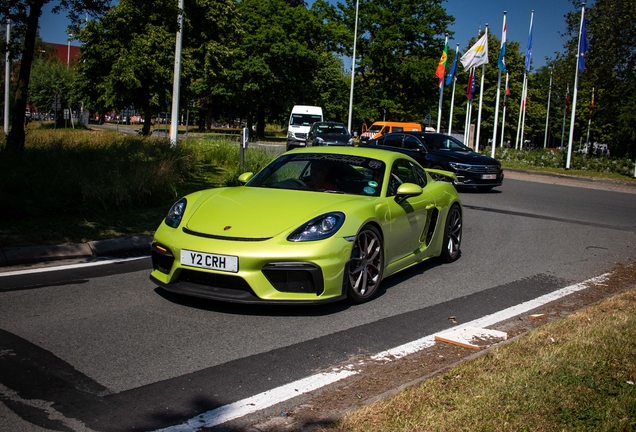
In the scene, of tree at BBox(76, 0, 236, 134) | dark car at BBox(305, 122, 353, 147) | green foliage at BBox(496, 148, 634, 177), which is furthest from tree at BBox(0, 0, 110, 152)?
green foliage at BBox(496, 148, 634, 177)

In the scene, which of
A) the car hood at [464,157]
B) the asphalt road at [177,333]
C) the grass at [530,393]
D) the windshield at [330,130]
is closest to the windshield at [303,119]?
the windshield at [330,130]

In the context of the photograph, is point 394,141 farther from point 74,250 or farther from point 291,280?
point 291,280

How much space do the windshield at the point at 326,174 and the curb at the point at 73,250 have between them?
2260 mm

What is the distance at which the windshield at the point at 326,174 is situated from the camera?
21.8 feet

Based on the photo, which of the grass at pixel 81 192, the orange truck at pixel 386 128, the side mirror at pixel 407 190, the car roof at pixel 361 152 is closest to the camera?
the side mirror at pixel 407 190

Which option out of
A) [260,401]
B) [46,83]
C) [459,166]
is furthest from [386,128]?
[260,401]

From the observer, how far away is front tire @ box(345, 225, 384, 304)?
5.84 metres

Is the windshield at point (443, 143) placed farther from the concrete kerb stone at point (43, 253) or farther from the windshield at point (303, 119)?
the windshield at point (303, 119)

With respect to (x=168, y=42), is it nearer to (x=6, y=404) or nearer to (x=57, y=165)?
(x=57, y=165)

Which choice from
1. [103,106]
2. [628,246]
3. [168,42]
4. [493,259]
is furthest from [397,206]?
[103,106]

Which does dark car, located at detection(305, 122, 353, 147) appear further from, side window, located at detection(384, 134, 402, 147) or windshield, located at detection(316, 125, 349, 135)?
side window, located at detection(384, 134, 402, 147)

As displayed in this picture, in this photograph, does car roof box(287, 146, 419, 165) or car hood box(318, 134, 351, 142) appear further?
car hood box(318, 134, 351, 142)

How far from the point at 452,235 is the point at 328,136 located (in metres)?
22.9

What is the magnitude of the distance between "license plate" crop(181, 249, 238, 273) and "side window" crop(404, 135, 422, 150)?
14014 millimetres
